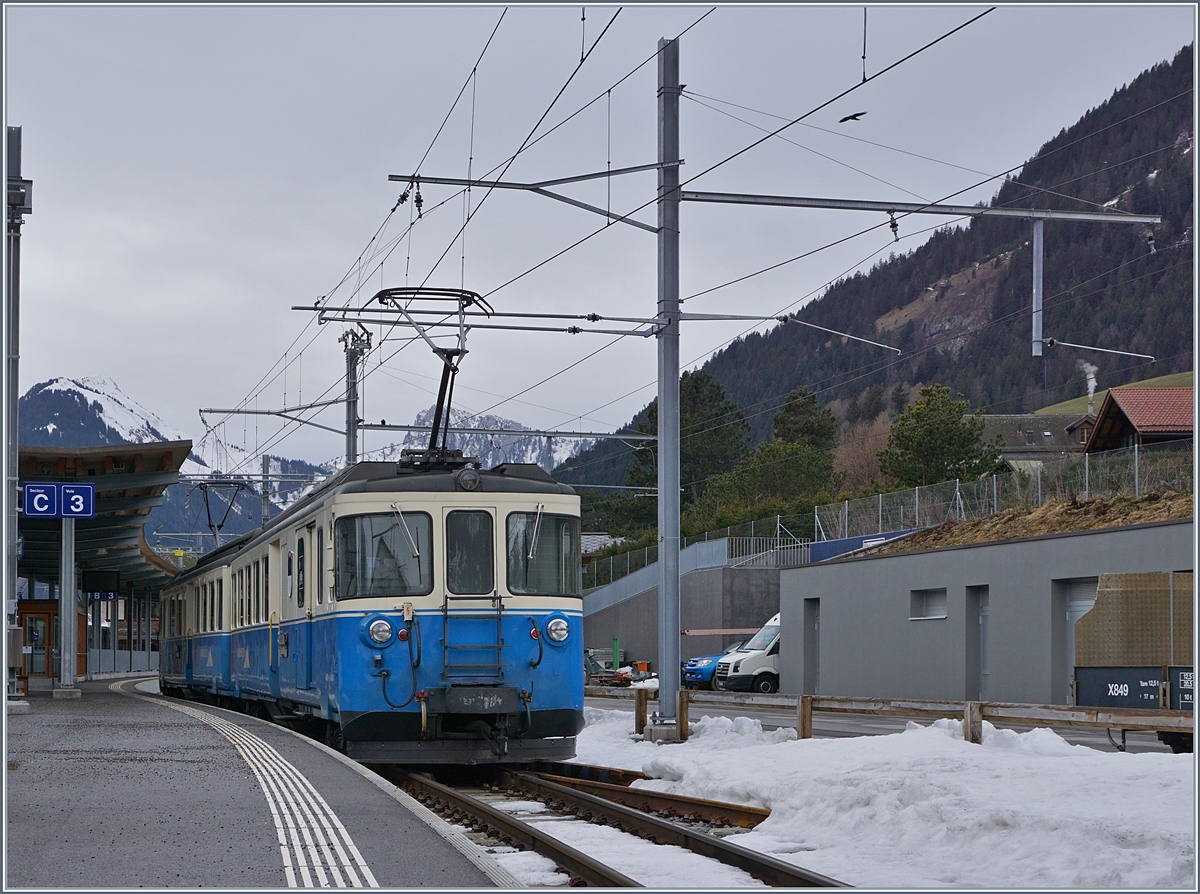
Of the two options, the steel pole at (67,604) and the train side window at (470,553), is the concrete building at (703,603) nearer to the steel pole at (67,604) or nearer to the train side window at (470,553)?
the steel pole at (67,604)

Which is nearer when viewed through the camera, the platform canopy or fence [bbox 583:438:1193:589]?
the platform canopy

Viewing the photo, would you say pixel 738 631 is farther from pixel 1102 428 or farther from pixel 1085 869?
pixel 1085 869

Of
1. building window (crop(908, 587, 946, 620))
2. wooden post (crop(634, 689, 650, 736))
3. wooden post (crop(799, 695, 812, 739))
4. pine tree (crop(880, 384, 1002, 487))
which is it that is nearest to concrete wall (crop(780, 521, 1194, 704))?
building window (crop(908, 587, 946, 620))

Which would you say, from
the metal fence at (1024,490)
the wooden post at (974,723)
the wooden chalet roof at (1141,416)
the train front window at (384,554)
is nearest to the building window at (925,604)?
the metal fence at (1024,490)

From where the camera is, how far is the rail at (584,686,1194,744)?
460 inches

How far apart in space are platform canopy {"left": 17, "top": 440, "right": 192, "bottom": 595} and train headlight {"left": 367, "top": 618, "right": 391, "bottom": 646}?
1300 cm

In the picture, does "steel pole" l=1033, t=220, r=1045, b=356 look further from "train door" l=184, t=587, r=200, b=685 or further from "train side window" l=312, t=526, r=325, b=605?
→ "train door" l=184, t=587, r=200, b=685

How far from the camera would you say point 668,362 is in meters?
18.4

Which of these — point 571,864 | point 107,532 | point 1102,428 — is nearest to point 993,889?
point 571,864

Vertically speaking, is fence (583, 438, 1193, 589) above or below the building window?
above

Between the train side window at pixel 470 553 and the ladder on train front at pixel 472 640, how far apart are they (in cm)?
14

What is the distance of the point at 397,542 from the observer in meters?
14.3

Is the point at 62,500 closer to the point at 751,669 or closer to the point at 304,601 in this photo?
the point at 304,601

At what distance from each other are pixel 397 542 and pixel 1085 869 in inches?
308
